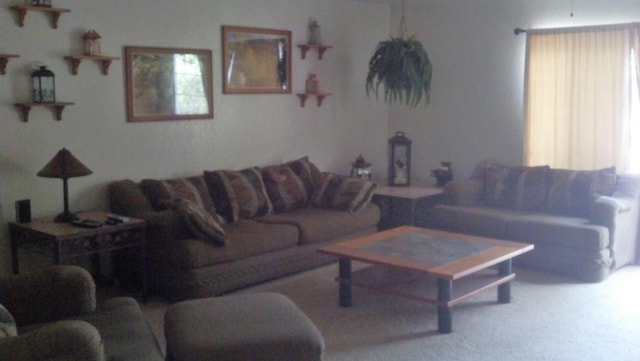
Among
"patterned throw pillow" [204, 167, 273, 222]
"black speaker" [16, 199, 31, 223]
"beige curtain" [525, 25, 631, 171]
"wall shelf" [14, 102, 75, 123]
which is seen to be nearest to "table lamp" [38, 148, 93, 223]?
"black speaker" [16, 199, 31, 223]

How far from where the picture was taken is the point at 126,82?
5.21 m

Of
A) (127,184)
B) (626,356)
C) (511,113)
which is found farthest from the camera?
(511,113)

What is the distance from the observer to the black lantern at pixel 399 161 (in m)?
6.82

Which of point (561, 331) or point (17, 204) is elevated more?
point (17, 204)

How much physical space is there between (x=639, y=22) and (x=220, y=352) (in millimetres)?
4545

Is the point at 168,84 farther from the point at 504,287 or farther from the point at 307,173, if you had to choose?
the point at 504,287

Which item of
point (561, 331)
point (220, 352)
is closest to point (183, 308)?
point (220, 352)

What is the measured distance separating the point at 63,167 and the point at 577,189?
3959 millimetres

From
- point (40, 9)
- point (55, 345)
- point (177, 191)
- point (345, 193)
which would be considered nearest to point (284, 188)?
point (345, 193)

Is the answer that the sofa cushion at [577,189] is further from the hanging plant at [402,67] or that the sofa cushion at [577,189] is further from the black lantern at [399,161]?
the hanging plant at [402,67]

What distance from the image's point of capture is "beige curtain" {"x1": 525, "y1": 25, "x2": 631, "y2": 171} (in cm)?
582

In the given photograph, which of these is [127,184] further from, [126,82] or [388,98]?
[388,98]

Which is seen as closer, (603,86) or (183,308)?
(183,308)

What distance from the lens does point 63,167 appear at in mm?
4551
